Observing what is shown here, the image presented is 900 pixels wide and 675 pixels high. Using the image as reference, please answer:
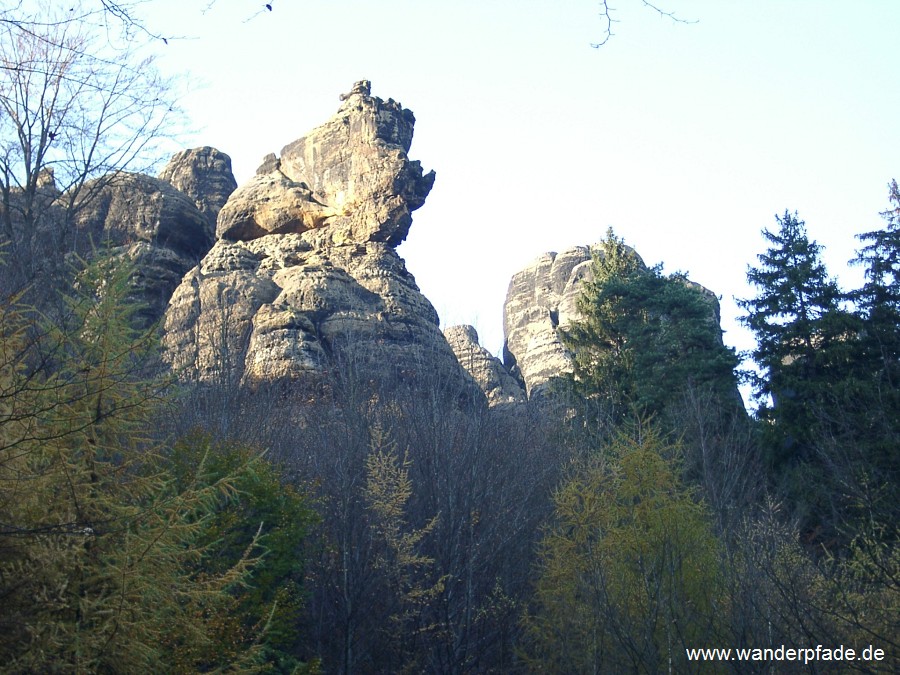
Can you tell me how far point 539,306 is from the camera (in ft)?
208

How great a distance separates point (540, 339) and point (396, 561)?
45.2m

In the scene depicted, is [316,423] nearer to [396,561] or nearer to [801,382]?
[396,561]

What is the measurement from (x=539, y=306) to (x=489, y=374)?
2209 centimetres

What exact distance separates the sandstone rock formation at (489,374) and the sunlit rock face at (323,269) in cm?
407

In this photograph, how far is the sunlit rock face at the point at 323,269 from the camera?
32.5 m

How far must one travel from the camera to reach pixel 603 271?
120 feet

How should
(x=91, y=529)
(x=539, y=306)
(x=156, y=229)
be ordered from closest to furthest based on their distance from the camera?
(x=91, y=529)
(x=156, y=229)
(x=539, y=306)

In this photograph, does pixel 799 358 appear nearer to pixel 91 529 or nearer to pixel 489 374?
pixel 489 374

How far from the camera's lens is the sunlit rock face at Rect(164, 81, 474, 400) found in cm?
3250

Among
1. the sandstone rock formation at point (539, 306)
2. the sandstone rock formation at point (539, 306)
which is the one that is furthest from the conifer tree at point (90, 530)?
the sandstone rock formation at point (539, 306)

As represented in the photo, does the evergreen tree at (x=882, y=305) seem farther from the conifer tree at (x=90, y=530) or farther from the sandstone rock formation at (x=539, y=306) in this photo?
the sandstone rock formation at (x=539, y=306)

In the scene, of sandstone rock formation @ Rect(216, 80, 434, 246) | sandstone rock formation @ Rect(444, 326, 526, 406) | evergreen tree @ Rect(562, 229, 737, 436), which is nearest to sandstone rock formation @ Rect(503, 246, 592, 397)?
sandstone rock formation @ Rect(444, 326, 526, 406)

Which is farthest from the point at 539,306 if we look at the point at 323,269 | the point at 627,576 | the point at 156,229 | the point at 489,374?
the point at 627,576

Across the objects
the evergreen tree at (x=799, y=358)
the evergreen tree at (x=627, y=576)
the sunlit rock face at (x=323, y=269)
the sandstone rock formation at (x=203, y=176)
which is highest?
the sandstone rock formation at (x=203, y=176)
